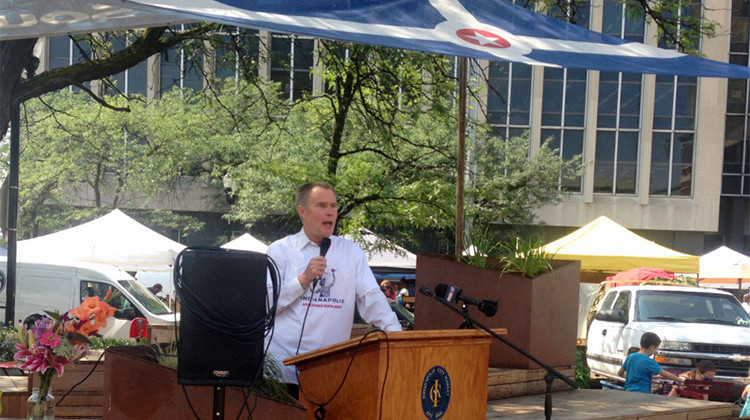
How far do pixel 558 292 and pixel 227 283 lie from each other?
14.1 ft

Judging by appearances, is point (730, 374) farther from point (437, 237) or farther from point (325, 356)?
point (437, 237)

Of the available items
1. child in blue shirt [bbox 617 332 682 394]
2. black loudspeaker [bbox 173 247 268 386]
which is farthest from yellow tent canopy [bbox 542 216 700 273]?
black loudspeaker [bbox 173 247 268 386]

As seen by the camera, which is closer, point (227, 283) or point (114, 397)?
point (227, 283)

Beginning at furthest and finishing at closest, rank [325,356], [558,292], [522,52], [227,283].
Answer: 1. [558,292]
2. [522,52]
3. [325,356]
4. [227,283]

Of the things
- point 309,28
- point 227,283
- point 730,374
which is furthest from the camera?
point 730,374

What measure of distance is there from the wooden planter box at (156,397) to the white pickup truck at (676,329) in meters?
12.0

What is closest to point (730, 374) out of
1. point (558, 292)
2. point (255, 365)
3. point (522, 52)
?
point (558, 292)

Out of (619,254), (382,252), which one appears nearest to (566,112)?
(382,252)

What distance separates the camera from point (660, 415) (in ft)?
24.0

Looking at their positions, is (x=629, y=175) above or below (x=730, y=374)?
above

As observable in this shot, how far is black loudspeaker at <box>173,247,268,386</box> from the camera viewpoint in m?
4.32

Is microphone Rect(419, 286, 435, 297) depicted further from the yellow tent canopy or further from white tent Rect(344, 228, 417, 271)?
white tent Rect(344, 228, 417, 271)

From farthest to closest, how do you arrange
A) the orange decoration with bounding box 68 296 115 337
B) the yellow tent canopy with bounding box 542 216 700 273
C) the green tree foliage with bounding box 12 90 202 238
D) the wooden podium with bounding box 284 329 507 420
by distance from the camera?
the green tree foliage with bounding box 12 90 202 238, the yellow tent canopy with bounding box 542 216 700 273, the orange decoration with bounding box 68 296 115 337, the wooden podium with bounding box 284 329 507 420

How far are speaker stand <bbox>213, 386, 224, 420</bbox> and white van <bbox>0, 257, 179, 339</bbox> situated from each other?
48.6ft
